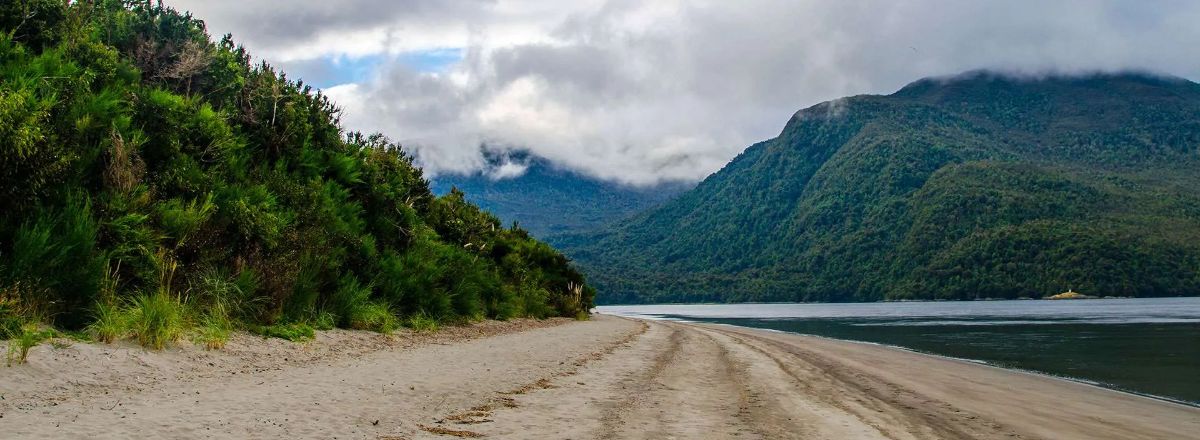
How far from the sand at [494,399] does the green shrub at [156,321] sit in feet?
0.81

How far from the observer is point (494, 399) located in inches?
329

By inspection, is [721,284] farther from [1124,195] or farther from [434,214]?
[434,214]

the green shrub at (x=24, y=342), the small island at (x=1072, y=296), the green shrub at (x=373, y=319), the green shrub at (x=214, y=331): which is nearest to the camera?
the green shrub at (x=24, y=342)

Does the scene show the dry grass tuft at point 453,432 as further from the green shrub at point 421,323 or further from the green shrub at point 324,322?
the green shrub at point 421,323

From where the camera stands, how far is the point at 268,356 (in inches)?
417

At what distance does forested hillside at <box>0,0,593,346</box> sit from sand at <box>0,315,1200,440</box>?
42.4 inches

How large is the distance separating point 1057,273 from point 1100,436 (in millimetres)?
135227

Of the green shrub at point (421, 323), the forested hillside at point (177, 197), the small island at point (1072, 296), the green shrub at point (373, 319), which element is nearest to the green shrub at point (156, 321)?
the forested hillside at point (177, 197)

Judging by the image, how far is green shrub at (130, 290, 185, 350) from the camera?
922 centimetres

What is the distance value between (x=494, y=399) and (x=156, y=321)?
4725 millimetres

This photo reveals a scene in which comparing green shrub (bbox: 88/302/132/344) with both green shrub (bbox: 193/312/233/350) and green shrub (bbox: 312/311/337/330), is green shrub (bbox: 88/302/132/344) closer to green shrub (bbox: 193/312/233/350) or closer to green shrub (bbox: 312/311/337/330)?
green shrub (bbox: 193/312/233/350)

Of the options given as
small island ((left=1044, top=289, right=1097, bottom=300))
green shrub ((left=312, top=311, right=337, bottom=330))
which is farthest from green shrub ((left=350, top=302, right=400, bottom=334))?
small island ((left=1044, top=289, right=1097, bottom=300))

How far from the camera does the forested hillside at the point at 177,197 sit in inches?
375

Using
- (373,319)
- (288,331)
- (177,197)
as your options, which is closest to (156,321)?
(288,331)
